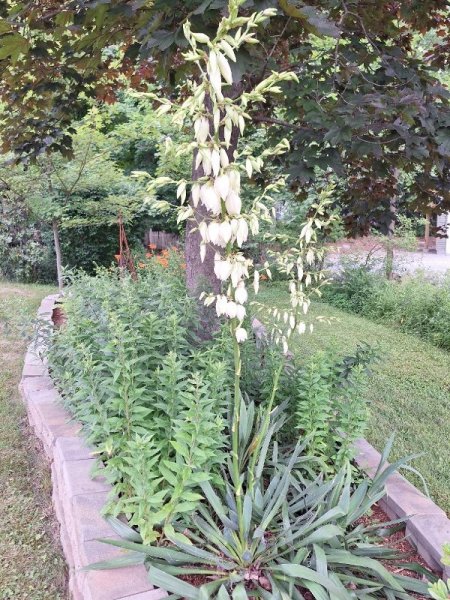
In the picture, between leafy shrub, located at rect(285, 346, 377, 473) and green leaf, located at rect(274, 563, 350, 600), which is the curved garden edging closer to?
leafy shrub, located at rect(285, 346, 377, 473)

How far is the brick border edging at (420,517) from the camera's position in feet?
6.31

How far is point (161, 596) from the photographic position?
5.33ft

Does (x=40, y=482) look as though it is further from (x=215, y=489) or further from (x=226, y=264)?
(x=226, y=264)

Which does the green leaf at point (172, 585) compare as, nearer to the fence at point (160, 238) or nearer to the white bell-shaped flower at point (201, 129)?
the white bell-shaped flower at point (201, 129)

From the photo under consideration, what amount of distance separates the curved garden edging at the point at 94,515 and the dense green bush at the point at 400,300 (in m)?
3.95

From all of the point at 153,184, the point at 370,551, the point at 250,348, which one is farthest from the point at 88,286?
the point at 370,551

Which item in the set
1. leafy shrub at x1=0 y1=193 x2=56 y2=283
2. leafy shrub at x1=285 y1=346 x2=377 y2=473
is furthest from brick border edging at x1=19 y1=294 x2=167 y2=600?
leafy shrub at x1=0 y1=193 x2=56 y2=283

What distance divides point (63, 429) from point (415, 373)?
3.48 metres

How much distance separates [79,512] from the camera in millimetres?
1945

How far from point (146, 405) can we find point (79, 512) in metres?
0.51

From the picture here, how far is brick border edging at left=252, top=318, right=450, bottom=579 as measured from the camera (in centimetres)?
192

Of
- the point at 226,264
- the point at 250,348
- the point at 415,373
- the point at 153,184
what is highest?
Answer: the point at 153,184

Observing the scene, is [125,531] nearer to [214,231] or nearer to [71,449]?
[71,449]

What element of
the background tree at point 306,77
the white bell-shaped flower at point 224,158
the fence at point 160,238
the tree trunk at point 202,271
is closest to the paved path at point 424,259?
the fence at point 160,238
